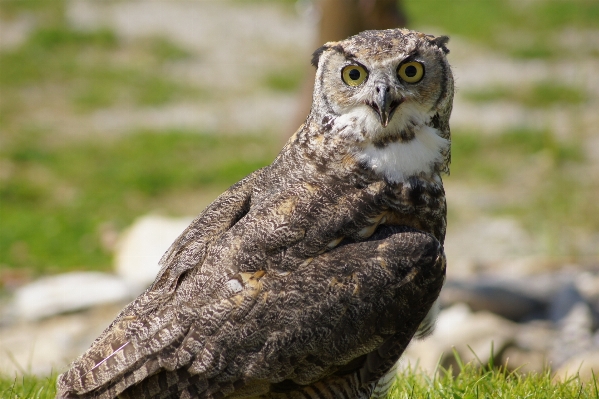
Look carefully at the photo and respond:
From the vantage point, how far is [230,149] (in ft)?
43.4

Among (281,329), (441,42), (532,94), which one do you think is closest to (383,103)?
(441,42)

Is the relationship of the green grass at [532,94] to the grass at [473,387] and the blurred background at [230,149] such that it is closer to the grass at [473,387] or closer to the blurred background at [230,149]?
the blurred background at [230,149]

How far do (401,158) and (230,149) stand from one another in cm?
959

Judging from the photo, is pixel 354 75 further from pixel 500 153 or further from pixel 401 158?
pixel 500 153

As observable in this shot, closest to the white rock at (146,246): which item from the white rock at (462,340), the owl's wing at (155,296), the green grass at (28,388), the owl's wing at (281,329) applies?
the white rock at (462,340)

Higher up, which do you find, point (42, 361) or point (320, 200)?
point (42, 361)

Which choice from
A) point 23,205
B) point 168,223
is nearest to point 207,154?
point 23,205

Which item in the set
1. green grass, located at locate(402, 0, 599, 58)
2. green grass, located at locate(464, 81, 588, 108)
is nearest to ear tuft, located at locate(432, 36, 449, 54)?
green grass, located at locate(464, 81, 588, 108)

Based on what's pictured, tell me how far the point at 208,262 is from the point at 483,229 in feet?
24.6

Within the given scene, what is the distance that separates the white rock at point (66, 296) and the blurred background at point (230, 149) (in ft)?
0.06

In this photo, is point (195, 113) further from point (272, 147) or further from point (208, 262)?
point (208, 262)

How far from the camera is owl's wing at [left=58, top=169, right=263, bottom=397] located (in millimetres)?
3510

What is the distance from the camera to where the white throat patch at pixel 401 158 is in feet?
12.4

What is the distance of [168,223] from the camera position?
8.91m
